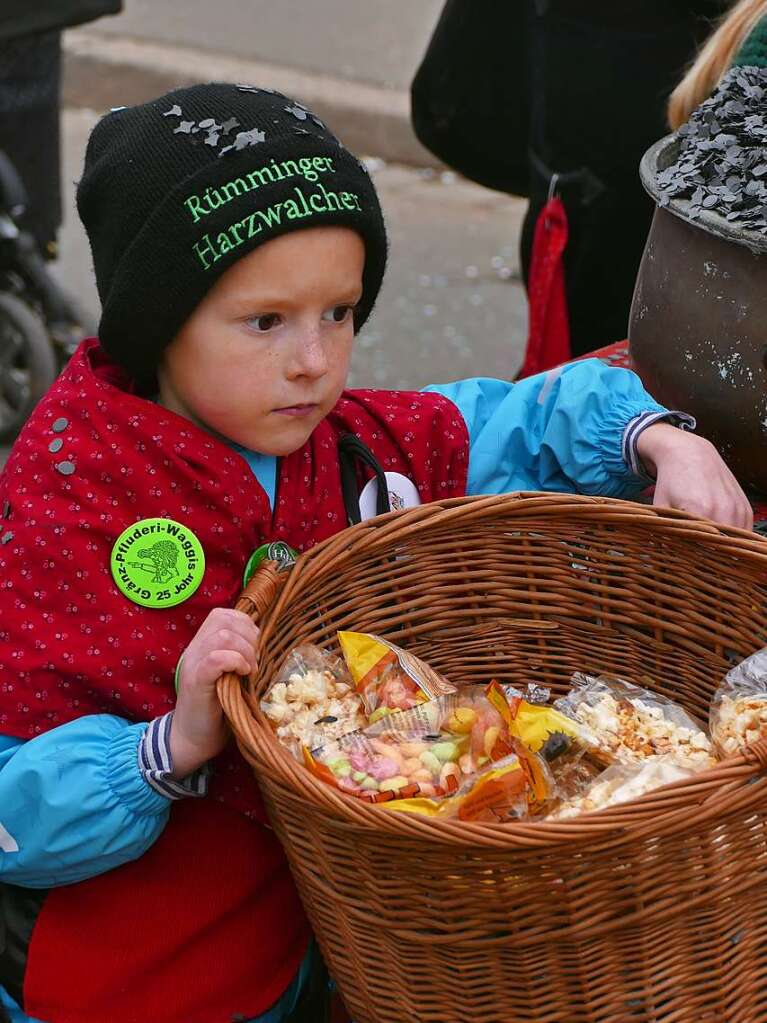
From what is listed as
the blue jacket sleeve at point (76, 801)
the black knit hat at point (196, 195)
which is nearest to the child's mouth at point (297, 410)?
the black knit hat at point (196, 195)

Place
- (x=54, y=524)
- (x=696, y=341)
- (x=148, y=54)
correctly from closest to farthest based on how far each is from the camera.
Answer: (x=54, y=524)
(x=696, y=341)
(x=148, y=54)

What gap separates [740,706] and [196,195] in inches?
28.4

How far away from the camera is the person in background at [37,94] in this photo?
312cm

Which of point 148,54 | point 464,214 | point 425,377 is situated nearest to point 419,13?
point 148,54

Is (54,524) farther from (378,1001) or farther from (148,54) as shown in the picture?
(148,54)

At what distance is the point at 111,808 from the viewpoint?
1.30 m

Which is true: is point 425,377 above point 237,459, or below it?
below

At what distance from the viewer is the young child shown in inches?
53.2

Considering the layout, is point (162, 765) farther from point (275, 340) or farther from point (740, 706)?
point (740, 706)

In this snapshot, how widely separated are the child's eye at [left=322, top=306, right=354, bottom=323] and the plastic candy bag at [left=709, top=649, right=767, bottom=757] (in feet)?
1.78

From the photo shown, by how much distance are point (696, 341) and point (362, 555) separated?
51 centimetres

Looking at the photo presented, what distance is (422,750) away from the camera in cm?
128

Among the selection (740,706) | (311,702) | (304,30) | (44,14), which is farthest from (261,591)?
(304,30)

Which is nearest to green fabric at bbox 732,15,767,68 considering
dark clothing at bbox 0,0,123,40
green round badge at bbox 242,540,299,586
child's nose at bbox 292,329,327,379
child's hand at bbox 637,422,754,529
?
child's hand at bbox 637,422,754,529
